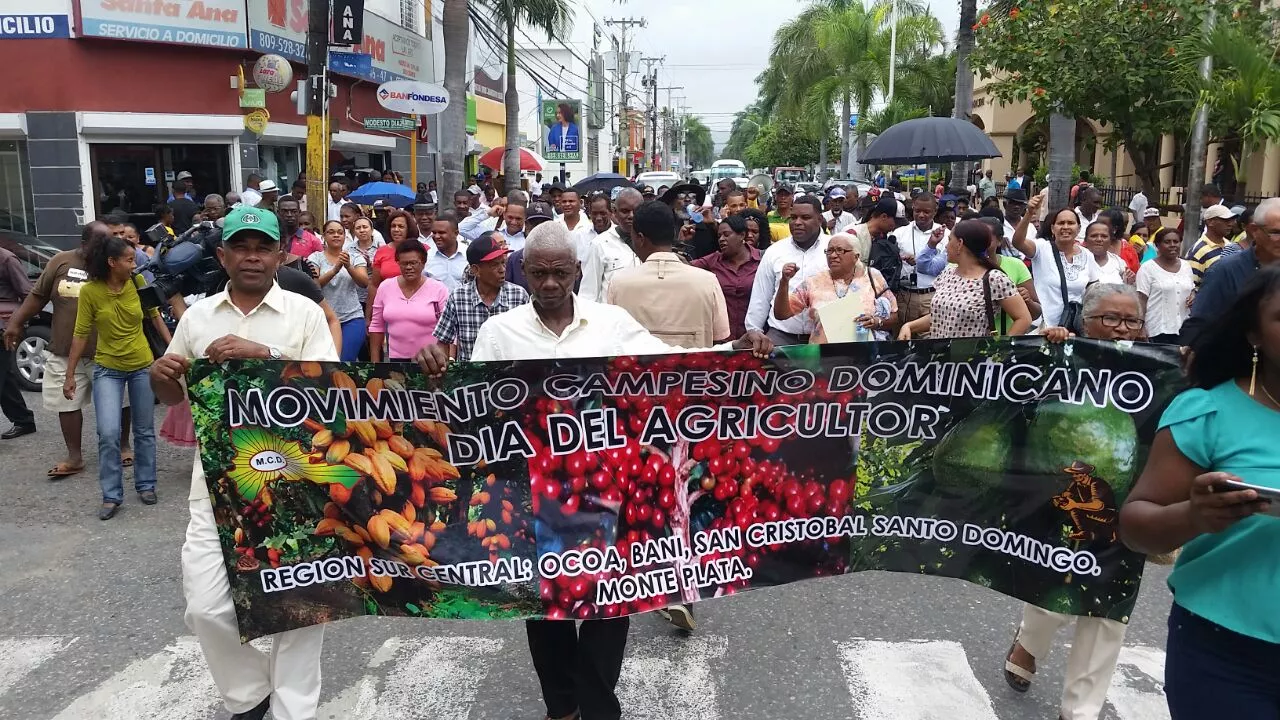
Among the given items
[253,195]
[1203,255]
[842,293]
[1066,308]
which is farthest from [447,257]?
[253,195]

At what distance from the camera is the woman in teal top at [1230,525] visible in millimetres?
2451

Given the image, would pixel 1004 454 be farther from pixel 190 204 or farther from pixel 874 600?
pixel 190 204

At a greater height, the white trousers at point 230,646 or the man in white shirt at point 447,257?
the man in white shirt at point 447,257

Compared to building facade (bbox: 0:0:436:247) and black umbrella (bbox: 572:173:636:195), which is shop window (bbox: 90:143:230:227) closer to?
building facade (bbox: 0:0:436:247)

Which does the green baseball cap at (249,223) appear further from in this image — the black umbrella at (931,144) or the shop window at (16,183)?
the shop window at (16,183)

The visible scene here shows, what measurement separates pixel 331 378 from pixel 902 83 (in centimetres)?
3850

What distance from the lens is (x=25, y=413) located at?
30.1ft

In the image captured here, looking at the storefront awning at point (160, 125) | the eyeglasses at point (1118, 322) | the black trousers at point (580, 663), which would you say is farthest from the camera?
the storefront awning at point (160, 125)

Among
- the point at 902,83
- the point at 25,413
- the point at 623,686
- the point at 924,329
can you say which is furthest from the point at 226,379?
the point at 902,83

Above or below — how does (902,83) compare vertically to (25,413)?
above

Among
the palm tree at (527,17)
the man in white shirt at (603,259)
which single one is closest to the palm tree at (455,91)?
the palm tree at (527,17)

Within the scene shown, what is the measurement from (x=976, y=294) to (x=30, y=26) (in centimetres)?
1829

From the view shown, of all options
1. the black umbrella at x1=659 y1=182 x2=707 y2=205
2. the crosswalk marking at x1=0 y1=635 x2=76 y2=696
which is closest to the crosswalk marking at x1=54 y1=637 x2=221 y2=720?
the crosswalk marking at x1=0 y1=635 x2=76 y2=696

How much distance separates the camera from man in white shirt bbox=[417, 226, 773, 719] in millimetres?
3738
